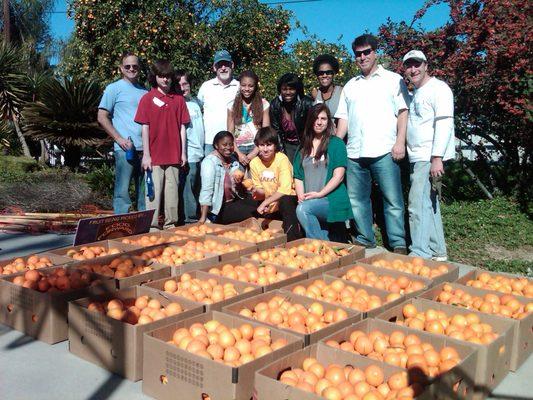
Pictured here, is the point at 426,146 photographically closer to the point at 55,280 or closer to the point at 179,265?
the point at 179,265

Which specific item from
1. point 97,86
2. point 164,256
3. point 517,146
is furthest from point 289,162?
point 97,86

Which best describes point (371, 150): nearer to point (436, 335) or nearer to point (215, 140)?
point (215, 140)

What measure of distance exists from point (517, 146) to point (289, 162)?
4.44 meters

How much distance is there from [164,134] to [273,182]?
1.30m

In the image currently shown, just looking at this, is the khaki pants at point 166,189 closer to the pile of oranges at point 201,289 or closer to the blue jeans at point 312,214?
the blue jeans at point 312,214

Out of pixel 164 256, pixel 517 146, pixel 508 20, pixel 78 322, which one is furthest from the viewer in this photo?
pixel 517 146

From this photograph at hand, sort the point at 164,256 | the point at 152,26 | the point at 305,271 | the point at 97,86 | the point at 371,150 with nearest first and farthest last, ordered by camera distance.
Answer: the point at 305,271, the point at 164,256, the point at 371,150, the point at 97,86, the point at 152,26

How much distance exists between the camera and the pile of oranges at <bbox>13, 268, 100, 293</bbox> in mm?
4172

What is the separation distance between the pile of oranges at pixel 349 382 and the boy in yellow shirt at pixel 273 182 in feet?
10.9

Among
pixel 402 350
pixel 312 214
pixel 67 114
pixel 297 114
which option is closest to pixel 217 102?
pixel 297 114

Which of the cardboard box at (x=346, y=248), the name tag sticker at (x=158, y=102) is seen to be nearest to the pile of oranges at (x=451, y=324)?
the cardboard box at (x=346, y=248)

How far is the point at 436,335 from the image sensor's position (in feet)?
10.9

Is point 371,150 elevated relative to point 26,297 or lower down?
elevated

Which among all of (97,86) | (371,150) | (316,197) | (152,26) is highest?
(152,26)
